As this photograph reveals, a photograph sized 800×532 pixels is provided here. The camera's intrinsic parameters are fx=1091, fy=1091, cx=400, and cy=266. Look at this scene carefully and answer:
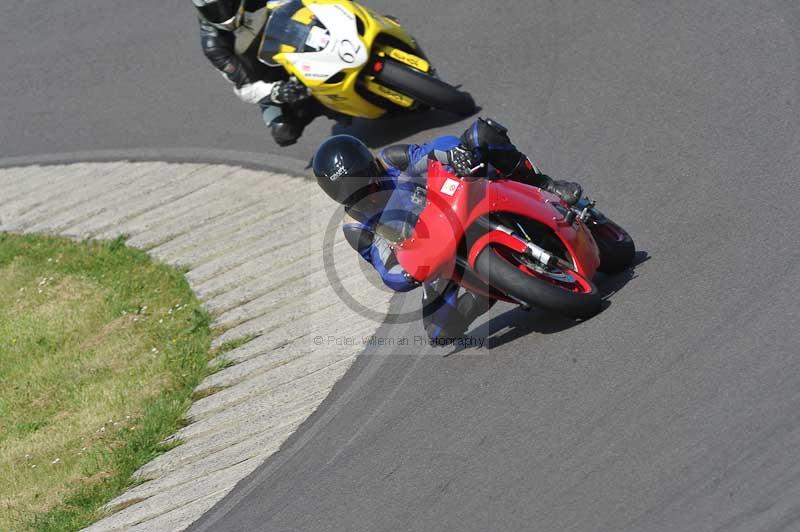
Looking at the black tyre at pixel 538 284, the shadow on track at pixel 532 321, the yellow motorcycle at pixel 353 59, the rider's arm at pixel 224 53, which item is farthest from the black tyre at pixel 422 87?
the black tyre at pixel 538 284

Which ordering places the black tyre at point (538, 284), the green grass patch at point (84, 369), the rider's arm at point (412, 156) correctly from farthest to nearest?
the green grass patch at point (84, 369), the rider's arm at point (412, 156), the black tyre at point (538, 284)

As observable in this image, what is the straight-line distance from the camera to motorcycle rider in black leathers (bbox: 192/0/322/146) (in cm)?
1062

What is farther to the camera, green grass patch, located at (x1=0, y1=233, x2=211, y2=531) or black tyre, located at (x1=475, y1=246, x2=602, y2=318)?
green grass patch, located at (x1=0, y1=233, x2=211, y2=531)

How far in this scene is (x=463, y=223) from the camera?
6734 millimetres

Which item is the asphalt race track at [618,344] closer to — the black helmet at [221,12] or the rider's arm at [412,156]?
the rider's arm at [412,156]

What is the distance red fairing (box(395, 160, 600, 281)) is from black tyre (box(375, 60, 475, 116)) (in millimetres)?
3100

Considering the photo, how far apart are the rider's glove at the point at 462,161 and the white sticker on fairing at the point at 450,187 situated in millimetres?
67

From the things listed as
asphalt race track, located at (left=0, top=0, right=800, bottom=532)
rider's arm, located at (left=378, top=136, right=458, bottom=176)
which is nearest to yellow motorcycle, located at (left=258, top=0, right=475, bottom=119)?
asphalt race track, located at (left=0, top=0, right=800, bottom=532)

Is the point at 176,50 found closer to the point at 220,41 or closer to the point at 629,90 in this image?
the point at 220,41

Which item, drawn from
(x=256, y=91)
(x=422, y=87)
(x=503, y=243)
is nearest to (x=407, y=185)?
(x=503, y=243)

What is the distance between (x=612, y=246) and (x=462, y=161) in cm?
125

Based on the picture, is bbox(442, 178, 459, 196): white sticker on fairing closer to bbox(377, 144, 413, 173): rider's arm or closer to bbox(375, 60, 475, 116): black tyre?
bbox(377, 144, 413, 173): rider's arm

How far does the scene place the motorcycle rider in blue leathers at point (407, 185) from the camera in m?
6.74

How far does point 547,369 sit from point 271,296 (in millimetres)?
3276
